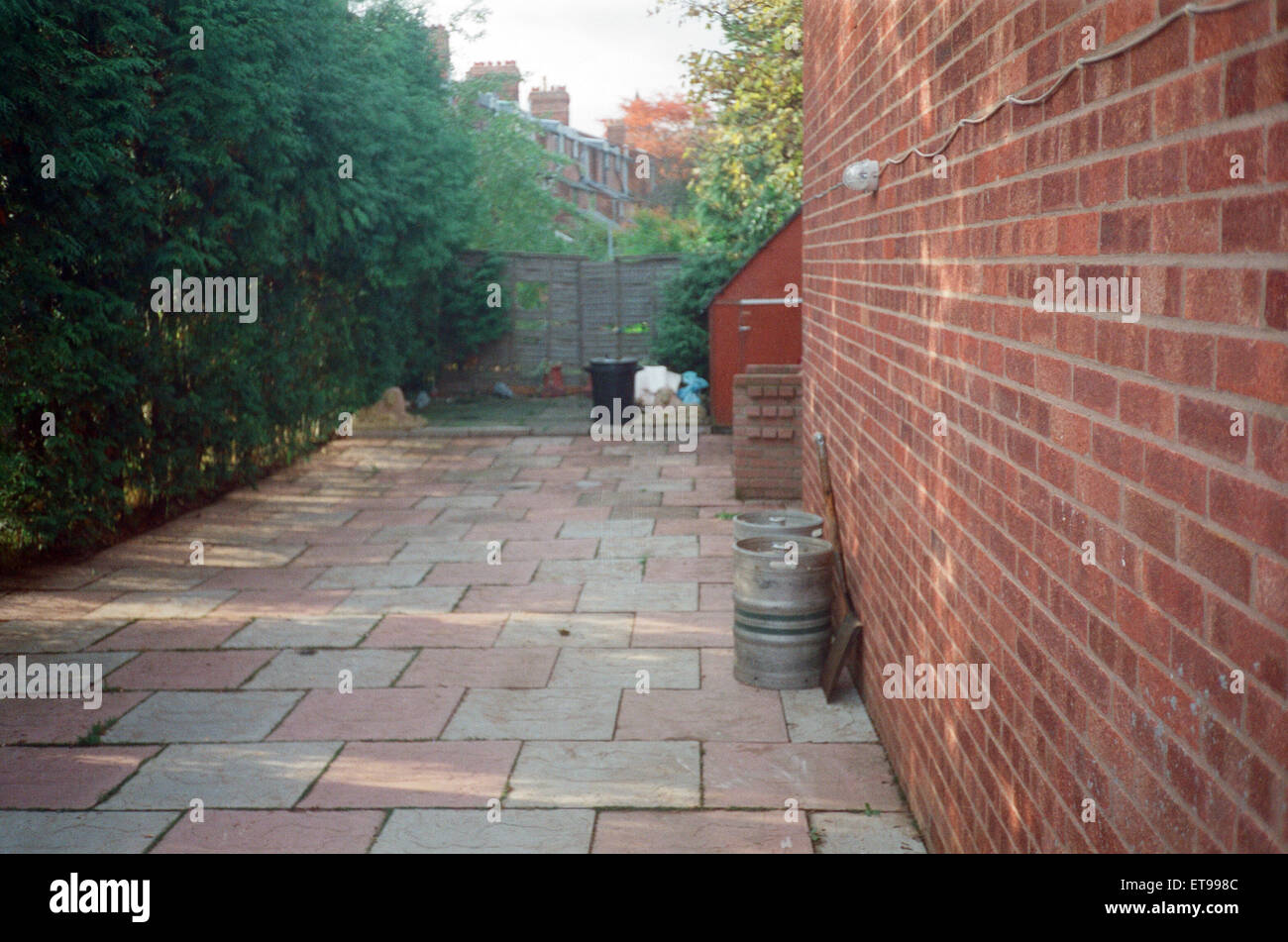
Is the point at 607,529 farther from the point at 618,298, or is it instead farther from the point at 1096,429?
the point at 618,298

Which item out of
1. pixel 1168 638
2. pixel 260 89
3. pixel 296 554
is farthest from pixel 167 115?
pixel 1168 638

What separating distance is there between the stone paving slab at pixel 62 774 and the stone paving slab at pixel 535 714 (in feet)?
3.91

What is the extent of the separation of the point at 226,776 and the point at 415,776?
0.68 m

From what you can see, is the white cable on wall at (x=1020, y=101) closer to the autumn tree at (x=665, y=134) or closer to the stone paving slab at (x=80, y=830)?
the stone paving slab at (x=80, y=830)

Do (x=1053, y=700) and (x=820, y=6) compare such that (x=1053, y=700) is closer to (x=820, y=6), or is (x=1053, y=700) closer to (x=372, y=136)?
(x=820, y=6)

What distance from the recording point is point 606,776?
4.47 metres

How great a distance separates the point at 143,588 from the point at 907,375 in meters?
5.03

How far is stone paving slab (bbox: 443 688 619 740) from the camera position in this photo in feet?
16.1

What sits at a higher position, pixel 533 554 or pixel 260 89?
pixel 260 89

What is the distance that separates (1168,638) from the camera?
1.77m

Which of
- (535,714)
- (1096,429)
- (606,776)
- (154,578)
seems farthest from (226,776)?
(1096,429)

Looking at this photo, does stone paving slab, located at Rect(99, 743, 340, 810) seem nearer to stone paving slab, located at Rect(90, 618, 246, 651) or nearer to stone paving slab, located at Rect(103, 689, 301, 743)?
stone paving slab, located at Rect(103, 689, 301, 743)

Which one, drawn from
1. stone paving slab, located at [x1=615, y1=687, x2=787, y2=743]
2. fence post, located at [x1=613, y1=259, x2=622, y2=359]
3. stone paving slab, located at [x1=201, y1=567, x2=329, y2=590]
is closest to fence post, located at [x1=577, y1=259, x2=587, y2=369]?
fence post, located at [x1=613, y1=259, x2=622, y2=359]

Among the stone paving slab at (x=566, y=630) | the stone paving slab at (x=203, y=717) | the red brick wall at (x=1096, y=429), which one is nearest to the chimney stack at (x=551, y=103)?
the stone paving slab at (x=566, y=630)
